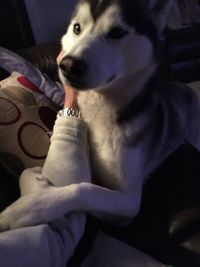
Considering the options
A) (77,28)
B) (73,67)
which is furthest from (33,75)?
(73,67)

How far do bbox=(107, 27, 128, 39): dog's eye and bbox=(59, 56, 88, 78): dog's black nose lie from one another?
0.12 meters

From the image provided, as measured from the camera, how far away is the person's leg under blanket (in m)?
0.71

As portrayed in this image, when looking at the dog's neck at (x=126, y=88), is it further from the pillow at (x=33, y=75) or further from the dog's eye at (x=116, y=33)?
the pillow at (x=33, y=75)

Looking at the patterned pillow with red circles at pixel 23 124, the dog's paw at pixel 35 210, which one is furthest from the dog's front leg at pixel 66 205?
the patterned pillow with red circles at pixel 23 124

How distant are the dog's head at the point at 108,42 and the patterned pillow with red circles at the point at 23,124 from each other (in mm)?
219

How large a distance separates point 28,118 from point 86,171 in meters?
0.28

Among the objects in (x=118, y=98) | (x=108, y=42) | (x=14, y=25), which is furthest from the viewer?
(x=14, y=25)

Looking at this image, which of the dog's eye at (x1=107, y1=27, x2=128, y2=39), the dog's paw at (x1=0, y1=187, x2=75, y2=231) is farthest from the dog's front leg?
the dog's eye at (x1=107, y1=27, x2=128, y2=39)

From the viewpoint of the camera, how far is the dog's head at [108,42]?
894 mm

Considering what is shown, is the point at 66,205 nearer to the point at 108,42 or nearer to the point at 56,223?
the point at 56,223

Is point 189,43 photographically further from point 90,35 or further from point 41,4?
point 90,35

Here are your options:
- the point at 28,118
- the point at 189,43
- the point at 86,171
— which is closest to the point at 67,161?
the point at 86,171

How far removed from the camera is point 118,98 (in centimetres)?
104

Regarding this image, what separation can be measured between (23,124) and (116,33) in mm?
366
